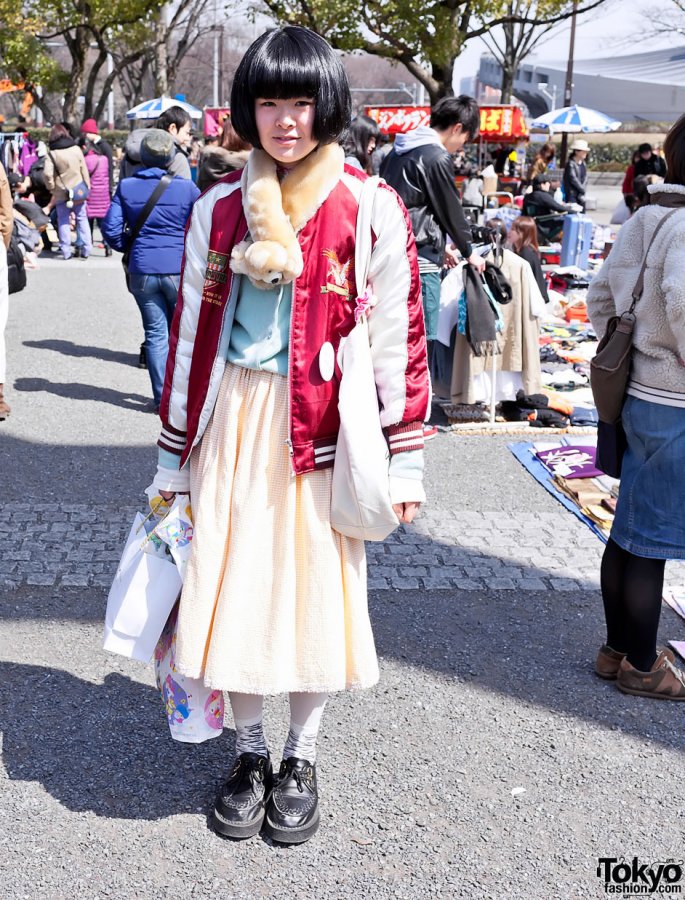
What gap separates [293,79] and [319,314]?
526mm

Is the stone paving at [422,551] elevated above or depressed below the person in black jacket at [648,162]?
below

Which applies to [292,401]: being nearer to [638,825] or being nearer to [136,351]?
[638,825]

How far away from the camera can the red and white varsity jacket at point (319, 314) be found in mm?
2439

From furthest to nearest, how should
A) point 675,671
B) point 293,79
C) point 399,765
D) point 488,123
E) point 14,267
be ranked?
point 488,123 < point 14,267 < point 675,671 < point 399,765 < point 293,79

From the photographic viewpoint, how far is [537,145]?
4131 centimetres

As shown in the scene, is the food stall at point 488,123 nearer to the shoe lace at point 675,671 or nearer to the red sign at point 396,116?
the red sign at point 396,116

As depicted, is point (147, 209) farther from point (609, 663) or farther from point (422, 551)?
point (609, 663)

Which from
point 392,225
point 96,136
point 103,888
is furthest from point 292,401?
point 96,136

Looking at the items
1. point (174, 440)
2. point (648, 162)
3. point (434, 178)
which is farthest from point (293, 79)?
point (648, 162)

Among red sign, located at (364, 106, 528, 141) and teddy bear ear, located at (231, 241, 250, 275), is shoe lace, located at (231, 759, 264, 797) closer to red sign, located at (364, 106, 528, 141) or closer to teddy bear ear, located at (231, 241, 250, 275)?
teddy bear ear, located at (231, 241, 250, 275)

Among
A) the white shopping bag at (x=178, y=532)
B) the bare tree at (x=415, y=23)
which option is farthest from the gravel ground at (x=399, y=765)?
the bare tree at (x=415, y=23)

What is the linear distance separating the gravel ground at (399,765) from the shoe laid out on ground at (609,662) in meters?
0.08

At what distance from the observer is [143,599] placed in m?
2.63

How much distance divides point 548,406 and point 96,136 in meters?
10.8
